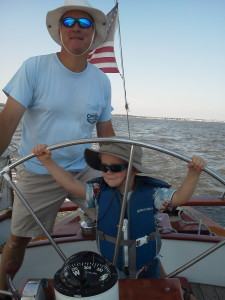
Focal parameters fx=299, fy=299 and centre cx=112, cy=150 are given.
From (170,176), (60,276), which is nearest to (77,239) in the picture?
(60,276)

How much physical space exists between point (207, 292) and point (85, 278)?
1765 mm

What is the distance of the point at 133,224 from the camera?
1.38 meters

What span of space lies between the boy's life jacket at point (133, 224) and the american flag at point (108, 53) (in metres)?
3.62

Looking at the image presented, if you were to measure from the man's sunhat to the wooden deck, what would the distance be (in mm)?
1913

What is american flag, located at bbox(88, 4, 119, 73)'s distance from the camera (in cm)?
472

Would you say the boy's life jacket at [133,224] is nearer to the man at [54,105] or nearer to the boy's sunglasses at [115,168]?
the boy's sunglasses at [115,168]

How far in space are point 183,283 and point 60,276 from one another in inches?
62.3

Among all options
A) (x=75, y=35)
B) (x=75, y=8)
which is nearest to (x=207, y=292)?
(x=75, y=35)

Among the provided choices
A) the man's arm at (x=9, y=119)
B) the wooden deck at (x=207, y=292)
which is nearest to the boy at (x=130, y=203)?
the man's arm at (x=9, y=119)

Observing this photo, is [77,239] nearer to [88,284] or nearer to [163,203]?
[163,203]

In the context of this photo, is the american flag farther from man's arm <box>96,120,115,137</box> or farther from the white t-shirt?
the white t-shirt

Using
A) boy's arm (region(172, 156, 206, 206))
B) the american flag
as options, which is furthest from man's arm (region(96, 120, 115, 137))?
the american flag

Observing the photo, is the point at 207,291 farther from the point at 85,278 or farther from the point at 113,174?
the point at 85,278

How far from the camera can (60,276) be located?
838 millimetres
